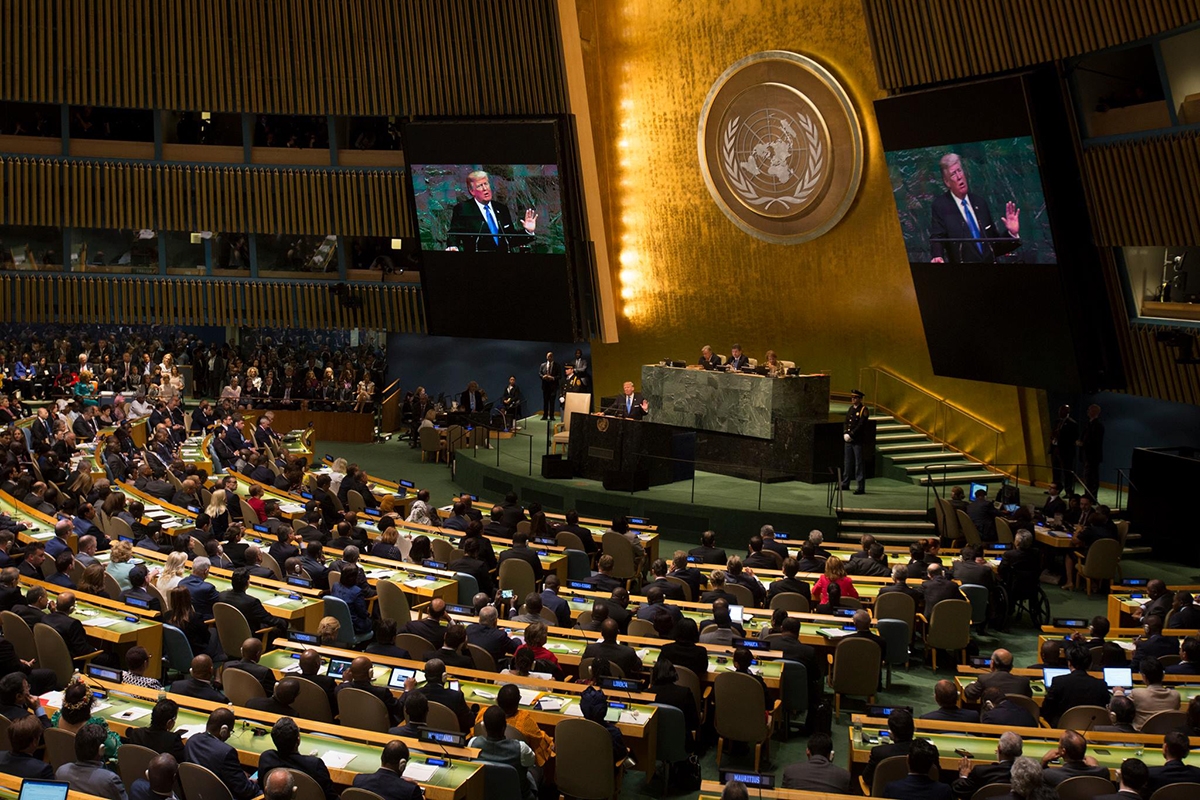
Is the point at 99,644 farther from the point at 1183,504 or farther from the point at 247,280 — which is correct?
the point at 247,280

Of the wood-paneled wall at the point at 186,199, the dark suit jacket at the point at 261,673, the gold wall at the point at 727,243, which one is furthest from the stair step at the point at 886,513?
the wood-paneled wall at the point at 186,199

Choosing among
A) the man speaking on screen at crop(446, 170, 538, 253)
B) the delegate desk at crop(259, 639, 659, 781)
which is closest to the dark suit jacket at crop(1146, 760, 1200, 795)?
the delegate desk at crop(259, 639, 659, 781)

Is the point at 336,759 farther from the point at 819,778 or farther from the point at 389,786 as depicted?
the point at 819,778

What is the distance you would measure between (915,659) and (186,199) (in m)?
19.9

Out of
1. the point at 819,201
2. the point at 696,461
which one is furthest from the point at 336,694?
the point at 819,201

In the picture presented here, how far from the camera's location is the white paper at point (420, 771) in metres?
6.88

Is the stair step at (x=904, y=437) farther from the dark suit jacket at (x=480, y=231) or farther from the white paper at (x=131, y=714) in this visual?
the white paper at (x=131, y=714)

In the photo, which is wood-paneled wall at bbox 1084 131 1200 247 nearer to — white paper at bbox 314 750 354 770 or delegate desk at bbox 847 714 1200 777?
delegate desk at bbox 847 714 1200 777

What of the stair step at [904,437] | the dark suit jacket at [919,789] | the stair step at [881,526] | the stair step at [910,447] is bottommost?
the dark suit jacket at [919,789]

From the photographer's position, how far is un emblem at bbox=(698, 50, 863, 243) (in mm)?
20219

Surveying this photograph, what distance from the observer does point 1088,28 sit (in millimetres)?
15727

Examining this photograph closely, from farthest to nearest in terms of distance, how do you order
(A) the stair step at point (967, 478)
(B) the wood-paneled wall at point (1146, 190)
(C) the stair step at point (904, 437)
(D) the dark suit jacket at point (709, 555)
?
1. (C) the stair step at point (904, 437)
2. (A) the stair step at point (967, 478)
3. (B) the wood-paneled wall at point (1146, 190)
4. (D) the dark suit jacket at point (709, 555)

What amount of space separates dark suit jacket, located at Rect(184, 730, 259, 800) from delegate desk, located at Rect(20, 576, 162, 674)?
9.10 feet

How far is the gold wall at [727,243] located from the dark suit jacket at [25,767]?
15198mm
